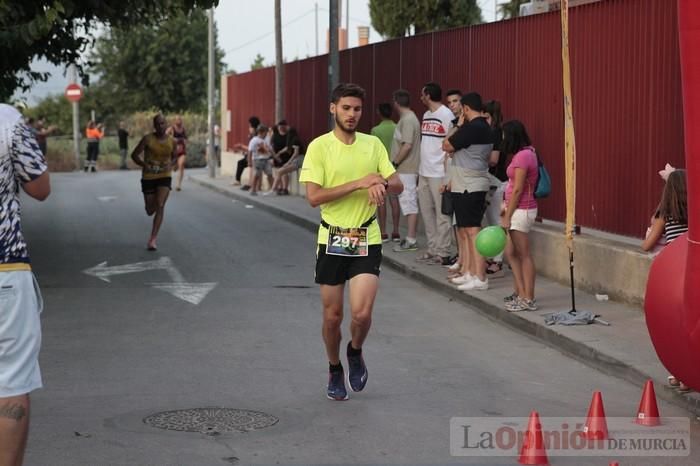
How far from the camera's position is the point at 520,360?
1006cm

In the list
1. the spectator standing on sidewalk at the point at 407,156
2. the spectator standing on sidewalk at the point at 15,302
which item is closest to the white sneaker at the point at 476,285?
the spectator standing on sidewalk at the point at 407,156

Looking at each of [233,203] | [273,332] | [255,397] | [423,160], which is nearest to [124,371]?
[255,397]

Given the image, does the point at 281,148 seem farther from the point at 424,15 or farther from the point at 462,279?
the point at 462,279

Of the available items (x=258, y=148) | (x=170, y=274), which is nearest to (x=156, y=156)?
(x=170, y=274)

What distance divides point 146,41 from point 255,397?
67977 mm

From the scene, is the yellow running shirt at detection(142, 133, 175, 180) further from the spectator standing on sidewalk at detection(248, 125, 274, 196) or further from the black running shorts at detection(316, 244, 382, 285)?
the spectator standing on sidewalk at detection(248, 125, 274, 196)

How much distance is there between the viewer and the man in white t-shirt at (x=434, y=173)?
50.1 ft

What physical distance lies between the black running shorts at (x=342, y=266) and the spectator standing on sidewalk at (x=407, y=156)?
7.84 m

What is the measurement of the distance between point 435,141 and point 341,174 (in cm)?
744

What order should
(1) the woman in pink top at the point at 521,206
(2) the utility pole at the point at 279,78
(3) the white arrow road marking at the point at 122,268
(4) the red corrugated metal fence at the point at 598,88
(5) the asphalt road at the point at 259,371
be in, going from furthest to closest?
(2) the utility pole at the point at 279,78
(3) the white arrow road marking at the point at 122,268
(4) the red corrugated metal fence at the point at 598,88
(1) the woman in pink top at the point at 521,206
(5) the asphalt road at the point at 259,371

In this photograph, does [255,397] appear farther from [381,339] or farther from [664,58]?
[664,58]

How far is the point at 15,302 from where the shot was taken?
5324mm

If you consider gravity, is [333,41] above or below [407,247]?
above

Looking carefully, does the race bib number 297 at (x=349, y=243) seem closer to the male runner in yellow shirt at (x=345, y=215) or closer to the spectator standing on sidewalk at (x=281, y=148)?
the male runner in yellow shirt at (x=345, y=215)
